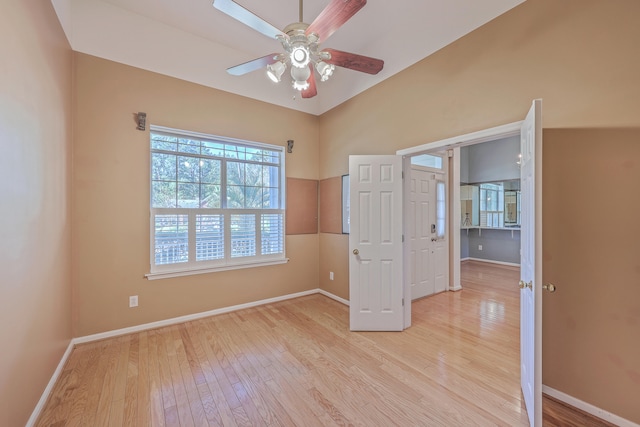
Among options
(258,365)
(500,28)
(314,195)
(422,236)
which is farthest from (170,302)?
(500,28)

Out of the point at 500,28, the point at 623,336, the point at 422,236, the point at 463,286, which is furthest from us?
the point at 463,286

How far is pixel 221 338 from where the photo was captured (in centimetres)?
279

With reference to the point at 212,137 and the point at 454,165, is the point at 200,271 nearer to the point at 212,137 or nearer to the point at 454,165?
the point at 212,137

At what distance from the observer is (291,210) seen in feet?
13.3

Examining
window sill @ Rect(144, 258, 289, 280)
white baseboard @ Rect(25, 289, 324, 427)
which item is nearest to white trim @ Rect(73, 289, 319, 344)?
white baseboard @ Rect(25, 289, 324, 427)

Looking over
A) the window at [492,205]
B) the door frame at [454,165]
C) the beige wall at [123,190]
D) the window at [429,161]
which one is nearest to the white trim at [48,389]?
the beige wall at [123,190]

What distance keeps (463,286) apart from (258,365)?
157 inches

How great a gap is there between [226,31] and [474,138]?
123 inches

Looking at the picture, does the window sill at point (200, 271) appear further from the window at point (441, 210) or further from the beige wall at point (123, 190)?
the window at point (441, 210)

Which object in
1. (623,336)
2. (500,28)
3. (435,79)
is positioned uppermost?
(500,28)

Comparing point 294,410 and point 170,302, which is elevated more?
point 170,302

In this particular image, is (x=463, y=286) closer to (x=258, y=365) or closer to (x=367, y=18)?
(x=258, y=365)

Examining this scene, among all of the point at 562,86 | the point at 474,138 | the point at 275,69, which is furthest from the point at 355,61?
the point at 562,86

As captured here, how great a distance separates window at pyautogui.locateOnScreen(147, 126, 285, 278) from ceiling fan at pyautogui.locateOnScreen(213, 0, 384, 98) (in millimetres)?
1522
